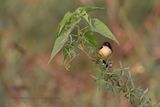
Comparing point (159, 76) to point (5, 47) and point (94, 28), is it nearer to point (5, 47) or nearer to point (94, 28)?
point (5, 47)

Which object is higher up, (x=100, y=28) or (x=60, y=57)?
(x=60, y=57)

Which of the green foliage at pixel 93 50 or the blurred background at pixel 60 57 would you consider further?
the blurred background at pixel 60 57

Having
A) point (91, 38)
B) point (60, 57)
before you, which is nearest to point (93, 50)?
point (91, 38)

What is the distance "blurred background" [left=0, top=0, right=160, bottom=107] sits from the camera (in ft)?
9.98

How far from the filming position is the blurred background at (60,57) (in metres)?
3.04

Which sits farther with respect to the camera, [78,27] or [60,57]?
[60,57]

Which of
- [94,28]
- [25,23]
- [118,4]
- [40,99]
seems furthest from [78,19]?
[25,23]

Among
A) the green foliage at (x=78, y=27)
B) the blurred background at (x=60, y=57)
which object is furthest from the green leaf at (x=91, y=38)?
the blurred background at (x=60, y=57)

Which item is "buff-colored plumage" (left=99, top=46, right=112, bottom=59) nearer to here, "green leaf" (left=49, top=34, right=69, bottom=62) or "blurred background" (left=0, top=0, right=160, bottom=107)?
"green leaf" (left=49, top=34, right=69, bottom=62)

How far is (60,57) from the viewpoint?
146 inches

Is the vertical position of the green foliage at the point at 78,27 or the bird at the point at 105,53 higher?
the green foliage at the point at 78,27

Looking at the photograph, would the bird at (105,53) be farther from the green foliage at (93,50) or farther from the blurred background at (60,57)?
the blurred background at (60,57)

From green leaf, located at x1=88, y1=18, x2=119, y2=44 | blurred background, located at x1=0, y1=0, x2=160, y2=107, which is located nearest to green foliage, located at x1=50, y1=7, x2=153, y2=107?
green leaf, located at x1=88, y1=18, x2=119, y2=44

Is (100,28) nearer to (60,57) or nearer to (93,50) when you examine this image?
(93,50)
